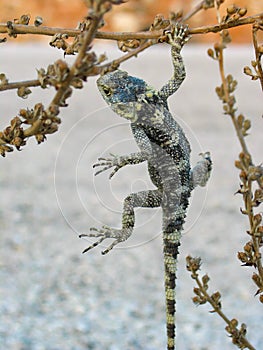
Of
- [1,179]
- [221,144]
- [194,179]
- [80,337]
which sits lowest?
[194,179]

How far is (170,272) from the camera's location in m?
0.78

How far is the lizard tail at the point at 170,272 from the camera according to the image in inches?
29.9

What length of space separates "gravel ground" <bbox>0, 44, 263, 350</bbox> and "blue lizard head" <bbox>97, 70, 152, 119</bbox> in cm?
42

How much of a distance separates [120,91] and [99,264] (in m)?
2.54

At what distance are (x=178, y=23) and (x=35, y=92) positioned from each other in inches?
270

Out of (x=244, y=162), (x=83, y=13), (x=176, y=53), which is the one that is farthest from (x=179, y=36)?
(x=83, y=13)

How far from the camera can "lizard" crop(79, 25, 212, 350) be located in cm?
71

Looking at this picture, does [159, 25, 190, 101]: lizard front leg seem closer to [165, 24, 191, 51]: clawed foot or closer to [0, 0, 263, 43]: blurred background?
[165, 24, 191, 51]: clawed foot

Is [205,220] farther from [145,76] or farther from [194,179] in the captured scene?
[145,76]

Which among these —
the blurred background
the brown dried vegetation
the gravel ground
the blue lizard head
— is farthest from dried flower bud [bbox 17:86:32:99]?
the blurred background

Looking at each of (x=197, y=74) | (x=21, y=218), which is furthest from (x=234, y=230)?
(x=197, y=74)

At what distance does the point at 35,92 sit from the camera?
24.5 feet

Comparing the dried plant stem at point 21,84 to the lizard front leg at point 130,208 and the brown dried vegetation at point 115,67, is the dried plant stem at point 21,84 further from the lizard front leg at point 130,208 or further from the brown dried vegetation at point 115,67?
the lizard front leg at point 130,208

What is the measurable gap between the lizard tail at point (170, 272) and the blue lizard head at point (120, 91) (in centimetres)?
14
